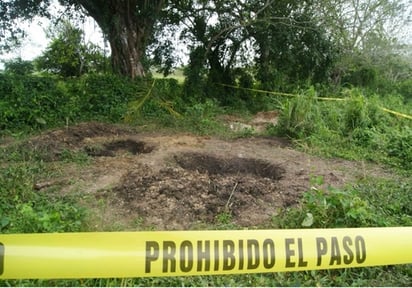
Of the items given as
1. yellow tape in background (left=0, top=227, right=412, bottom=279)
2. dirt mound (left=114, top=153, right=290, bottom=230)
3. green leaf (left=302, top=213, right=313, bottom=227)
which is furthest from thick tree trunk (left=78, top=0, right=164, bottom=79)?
yellow tape in background (left=0, top=227, right=412, bottom=279)

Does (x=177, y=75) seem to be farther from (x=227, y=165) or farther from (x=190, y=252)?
(x=190, y=252)

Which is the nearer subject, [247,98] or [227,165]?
Answer: [227,165]

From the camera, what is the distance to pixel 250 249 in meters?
1.92

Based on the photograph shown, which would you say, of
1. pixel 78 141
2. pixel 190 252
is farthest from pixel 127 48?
pixel 190 252

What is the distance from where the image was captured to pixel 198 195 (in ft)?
12.2

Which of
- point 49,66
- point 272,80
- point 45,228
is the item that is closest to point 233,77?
point 272,80

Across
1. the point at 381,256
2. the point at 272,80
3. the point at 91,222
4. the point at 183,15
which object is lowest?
the point at 91,222

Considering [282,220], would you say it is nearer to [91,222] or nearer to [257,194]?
[257,194]

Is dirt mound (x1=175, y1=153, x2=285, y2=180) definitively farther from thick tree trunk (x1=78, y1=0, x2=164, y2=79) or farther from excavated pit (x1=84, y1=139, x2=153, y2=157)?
thick tree trunk (x1=78, y1=0, x2=164, y2=79)

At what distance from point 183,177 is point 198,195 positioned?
0.47 m

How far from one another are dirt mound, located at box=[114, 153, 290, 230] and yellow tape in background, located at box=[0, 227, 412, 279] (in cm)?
125

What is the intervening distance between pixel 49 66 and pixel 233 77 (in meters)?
12.8

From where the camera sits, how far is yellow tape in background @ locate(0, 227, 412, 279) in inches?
68.9

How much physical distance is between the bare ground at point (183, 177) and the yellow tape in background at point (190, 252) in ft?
4.05
